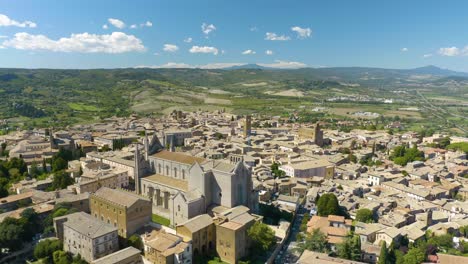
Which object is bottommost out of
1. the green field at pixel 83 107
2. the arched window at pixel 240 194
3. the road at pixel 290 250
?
the road at pixel 290 250

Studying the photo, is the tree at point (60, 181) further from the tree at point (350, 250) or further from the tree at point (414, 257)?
the tree at point (414, 257)

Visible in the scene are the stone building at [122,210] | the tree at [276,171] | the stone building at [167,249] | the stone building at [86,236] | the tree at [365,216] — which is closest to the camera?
the stone building at [167,249]

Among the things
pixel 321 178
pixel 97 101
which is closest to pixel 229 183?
pixel 321 178

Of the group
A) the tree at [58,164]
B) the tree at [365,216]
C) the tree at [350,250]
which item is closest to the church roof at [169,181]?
the tree at [350,250]

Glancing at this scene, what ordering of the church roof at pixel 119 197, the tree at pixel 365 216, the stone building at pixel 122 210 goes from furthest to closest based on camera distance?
1. the tree at pixel 365 216
2. the church roof at pixel 119 197
3. the stone building at pixel 122 210

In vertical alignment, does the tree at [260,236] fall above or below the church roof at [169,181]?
below

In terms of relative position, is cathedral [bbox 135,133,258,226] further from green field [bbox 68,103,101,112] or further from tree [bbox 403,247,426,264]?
green field [bbox 68,103,101,112]

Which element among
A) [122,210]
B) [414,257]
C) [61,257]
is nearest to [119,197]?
[122,210]
